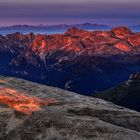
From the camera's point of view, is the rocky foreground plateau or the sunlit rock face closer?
the rocky foreground plateau

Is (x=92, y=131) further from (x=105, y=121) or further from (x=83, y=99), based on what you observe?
(x=83, y=99)

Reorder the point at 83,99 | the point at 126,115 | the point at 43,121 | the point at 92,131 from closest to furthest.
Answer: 1. the point at 92,131
2. the point at 43,121
3. the point at 126,115
4. the point at 83,99

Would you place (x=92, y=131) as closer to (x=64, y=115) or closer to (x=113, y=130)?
(x=113, y=130)

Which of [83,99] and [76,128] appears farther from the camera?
[83,99]

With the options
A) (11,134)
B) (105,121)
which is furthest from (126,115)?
(11,134)

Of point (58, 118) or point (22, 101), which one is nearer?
point (58, 118)

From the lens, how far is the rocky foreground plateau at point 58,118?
70.6 meters

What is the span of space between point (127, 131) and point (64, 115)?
40.4ft

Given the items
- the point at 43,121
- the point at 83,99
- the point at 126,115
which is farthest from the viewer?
the point at 83,99

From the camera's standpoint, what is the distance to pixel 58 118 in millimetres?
74812

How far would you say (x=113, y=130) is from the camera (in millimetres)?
70125

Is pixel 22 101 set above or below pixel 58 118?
above

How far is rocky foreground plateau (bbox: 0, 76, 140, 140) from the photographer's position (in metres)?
70.6

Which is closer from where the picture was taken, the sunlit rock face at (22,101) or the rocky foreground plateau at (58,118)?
the rocky foreground plateau at (58,118)
